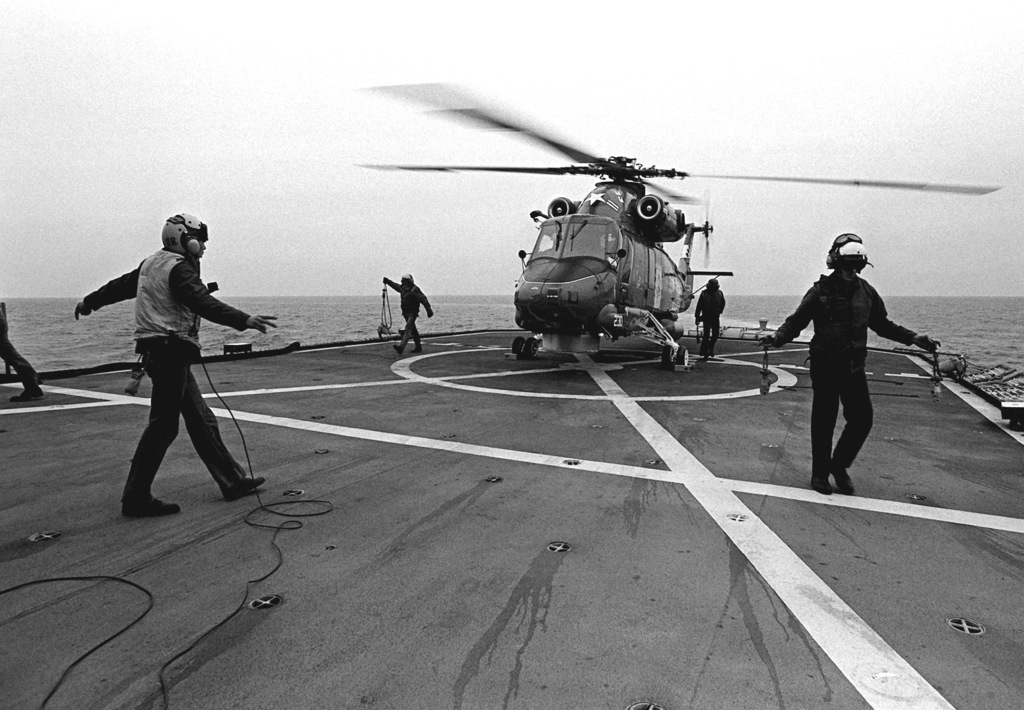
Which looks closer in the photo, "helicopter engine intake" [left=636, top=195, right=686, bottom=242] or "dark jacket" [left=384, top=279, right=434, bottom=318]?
"helicopter engine intake" [left=636, top=195, right=686, bottom=242]

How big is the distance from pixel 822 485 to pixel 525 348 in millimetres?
8893

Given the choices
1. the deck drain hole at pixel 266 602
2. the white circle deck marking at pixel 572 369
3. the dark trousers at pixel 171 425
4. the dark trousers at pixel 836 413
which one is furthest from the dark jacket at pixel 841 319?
the dark trousers at pixel 171 425

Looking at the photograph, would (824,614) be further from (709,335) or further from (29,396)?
(709,335)

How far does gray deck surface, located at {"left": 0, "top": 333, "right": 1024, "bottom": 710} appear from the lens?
2363mm

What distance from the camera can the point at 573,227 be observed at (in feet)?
39.5

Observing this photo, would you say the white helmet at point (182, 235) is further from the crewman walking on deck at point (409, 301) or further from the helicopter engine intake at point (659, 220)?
the helicopter engine intake at point (659, 220)

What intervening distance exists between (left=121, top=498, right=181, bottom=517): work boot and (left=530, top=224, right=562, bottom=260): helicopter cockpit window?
896 cm

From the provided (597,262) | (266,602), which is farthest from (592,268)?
(266,602)

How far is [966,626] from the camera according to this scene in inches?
109

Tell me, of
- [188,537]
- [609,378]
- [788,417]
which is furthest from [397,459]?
[609,378]

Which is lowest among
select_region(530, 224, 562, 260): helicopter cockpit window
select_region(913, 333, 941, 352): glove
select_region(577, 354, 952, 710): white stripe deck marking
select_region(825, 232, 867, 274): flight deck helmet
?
select_region(577, 354, 952, 710): white stripe deck marking

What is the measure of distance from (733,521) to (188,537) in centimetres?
361

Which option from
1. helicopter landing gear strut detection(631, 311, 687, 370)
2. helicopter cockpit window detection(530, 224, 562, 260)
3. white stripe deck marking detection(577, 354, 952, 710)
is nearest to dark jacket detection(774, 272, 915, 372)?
white stripe deck marking detection(577, 354, 952, 710)

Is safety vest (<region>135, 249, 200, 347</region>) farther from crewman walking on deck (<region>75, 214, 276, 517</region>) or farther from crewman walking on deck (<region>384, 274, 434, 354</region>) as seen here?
crewman walking on deck (<region>384, 274, 434, 354</region>)
